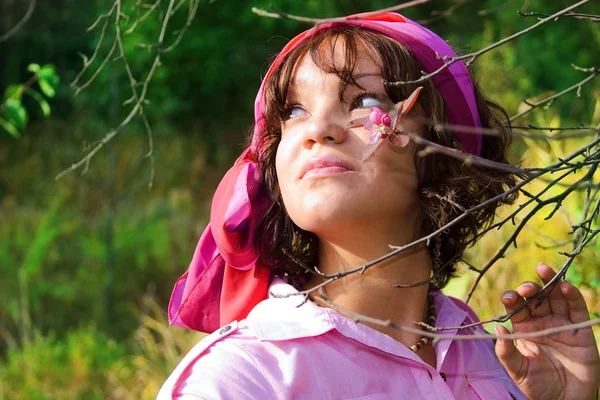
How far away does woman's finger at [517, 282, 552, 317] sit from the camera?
5.64 ft

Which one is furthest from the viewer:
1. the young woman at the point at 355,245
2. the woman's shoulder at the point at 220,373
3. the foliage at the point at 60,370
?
the foliage at the point at 60,370

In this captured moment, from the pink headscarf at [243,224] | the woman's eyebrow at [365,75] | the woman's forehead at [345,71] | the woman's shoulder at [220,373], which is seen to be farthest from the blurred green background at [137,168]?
the woman's shoulder at [220,373]

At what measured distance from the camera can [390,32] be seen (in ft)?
5.99

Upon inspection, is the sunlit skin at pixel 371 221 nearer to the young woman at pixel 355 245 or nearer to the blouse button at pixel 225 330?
the young woman at pixel 355 245

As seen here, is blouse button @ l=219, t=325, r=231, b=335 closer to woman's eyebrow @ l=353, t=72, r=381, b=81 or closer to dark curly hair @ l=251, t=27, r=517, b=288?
dark curly hair @ l=251, t=27, r=517, b=288

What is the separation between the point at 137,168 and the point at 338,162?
7.22m

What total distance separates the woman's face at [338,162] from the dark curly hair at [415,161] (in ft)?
0.09

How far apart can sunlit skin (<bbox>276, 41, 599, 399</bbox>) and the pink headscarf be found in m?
0.11

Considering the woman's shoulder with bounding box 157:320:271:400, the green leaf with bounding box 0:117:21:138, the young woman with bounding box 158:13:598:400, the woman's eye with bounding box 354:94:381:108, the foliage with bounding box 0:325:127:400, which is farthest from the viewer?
the foliage with bounding box 0:325:127:400

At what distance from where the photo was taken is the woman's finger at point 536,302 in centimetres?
172

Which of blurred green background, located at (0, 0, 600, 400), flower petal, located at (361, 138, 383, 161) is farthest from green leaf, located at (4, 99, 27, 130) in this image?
flower petal, located at (361, 138, 383, 161)

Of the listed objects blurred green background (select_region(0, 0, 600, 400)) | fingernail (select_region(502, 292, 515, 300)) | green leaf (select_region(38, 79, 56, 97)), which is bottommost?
blurred green background (select_region(0, 0, 600, 400))

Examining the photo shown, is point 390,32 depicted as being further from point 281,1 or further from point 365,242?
point 281,1

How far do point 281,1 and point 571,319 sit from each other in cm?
711
